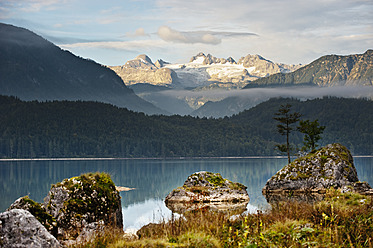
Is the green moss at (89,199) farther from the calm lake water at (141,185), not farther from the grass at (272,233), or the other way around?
the grass at (272,233)

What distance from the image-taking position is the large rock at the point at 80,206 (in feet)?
60.6

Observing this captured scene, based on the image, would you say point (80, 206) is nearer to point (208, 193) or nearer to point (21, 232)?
point (21, 232)

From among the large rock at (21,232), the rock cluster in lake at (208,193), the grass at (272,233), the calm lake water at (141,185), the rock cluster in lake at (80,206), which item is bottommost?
the calm lake water at (141,185)

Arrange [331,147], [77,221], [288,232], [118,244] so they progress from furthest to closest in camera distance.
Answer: [331,147]
[77,221]
[288,232]
[118,244]

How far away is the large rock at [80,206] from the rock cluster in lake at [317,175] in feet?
89.6

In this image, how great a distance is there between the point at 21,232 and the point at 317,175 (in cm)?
4072

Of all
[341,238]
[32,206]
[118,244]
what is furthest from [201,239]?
[32,206]

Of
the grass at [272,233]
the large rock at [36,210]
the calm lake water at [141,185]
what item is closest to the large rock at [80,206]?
the large rock at [36,210]

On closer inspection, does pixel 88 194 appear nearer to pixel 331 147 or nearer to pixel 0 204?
pixel 0 204

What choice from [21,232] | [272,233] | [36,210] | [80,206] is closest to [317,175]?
[80,206]

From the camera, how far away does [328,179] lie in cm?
4588

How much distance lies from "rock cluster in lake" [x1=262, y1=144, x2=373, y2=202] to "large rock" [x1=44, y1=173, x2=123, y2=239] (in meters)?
27.3

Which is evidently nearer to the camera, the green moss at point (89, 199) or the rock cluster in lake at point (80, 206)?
the rock cluster in lake at point (80, 206)

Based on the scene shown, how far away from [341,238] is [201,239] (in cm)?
360
